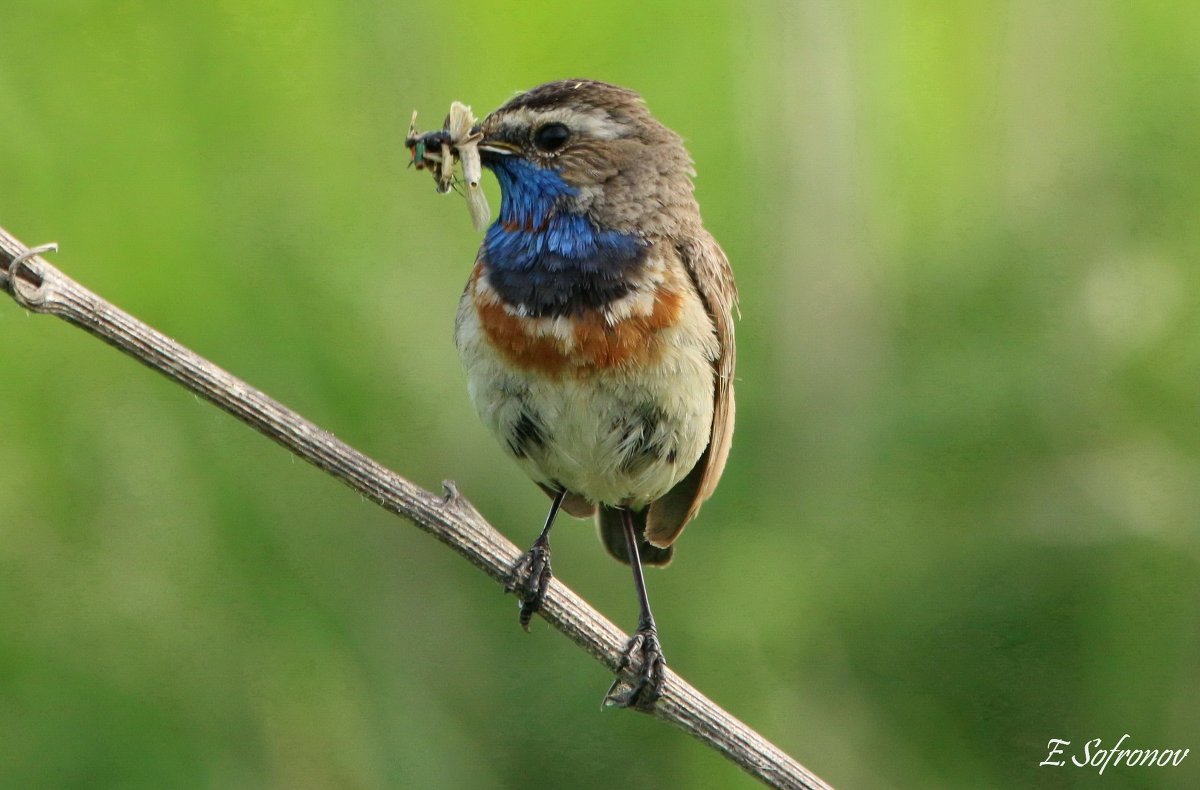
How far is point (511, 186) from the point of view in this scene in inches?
137

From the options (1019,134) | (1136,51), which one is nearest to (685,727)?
(1019,134)

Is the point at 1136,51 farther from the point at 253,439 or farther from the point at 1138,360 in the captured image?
the point at 253,439

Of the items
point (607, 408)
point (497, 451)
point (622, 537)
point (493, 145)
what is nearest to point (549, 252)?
point (493, 145)

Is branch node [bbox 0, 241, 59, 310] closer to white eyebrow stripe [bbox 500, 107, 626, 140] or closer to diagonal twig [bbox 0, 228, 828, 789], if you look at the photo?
diagonal twig [bbox 0, 228, 828, 789]

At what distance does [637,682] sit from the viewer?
328 cm

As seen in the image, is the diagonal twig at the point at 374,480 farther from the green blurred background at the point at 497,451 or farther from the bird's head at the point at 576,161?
the bird's head at the point at 576,161

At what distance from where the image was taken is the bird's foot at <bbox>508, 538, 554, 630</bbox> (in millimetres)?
3290

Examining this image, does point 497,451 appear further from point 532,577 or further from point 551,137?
point 551,137

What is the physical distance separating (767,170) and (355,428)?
1.45m

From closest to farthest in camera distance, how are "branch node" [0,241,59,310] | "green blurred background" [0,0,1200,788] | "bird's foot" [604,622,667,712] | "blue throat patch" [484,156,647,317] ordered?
1. "branch node" [0,241,59,310]
2. "bird's foot" [604,622,667,712]
3. "blue throat patch" [484,156,647,317]
4. "green blurred background" [0,0,1200,788]

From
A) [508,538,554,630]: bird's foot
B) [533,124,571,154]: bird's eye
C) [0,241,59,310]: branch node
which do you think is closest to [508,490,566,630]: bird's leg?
[508,538,554,630]: bird's foot

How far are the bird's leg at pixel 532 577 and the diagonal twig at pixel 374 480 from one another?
2.6 inches

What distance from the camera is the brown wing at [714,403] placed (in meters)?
3.54

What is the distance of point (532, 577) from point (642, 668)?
350 millimetres
